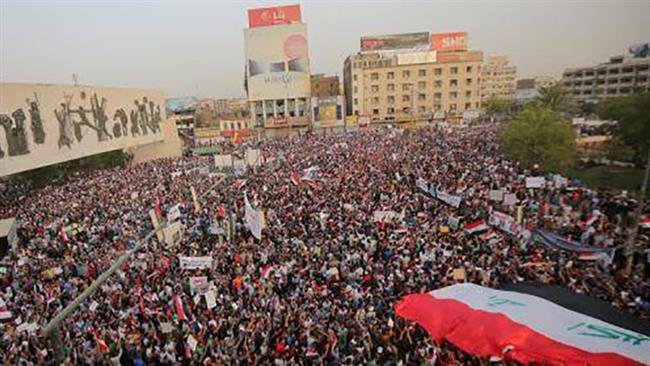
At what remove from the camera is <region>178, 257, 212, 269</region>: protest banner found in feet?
40.2

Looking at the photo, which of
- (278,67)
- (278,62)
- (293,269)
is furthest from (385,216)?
(278,62)

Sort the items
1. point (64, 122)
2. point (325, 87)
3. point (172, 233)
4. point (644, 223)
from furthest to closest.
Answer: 1. point (325, 87)
2. point (64, 122)
3. point (172, 233)
4. point (644, 223)

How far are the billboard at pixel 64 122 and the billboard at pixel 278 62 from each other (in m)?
31.8

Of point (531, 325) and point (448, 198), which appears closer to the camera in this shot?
point (531, 325)

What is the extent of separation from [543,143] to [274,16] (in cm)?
6003

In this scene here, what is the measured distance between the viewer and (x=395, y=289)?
10.5 meters

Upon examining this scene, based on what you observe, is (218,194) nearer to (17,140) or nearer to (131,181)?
(131,181)

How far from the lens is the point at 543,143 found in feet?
92.5

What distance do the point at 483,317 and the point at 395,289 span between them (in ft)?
9.45

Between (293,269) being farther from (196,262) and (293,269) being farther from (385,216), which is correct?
(385,216)

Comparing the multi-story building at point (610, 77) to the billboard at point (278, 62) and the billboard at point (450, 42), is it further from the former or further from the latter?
the billboard at point (278, 62)

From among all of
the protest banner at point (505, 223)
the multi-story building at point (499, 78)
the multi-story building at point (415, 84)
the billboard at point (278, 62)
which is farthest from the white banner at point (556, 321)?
the multi-story building at point (499, 78)

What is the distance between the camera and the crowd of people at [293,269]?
884 cm

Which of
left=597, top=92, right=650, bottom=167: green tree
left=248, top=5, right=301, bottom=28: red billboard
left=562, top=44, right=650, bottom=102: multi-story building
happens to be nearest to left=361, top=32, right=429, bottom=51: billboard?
left=248, top=5, right=301, bottom=28: red billboard
